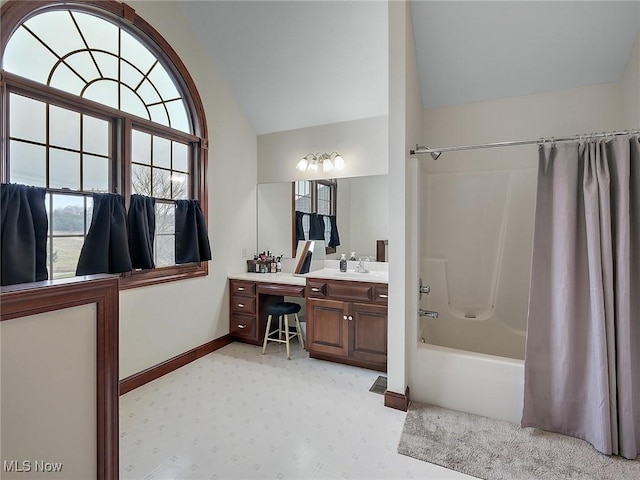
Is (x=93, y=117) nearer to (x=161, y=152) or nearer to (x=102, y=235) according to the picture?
(x=161, y=152)

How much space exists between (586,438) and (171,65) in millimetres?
4261

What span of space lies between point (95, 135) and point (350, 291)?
245cm

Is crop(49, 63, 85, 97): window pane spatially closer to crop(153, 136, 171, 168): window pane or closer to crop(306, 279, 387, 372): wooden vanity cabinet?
Answer: crop(153, 136, 171, 168): window pane

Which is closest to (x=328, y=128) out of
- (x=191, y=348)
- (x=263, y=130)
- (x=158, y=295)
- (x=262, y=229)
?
(x=263, y=130)

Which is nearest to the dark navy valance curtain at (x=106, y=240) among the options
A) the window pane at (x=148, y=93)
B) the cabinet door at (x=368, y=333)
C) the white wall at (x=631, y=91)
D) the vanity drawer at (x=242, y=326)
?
the window pane at (x=148, y=93)

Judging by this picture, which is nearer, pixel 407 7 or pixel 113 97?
pixel 407 7

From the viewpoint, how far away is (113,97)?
2566mm

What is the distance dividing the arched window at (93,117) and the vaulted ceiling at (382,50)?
689mm

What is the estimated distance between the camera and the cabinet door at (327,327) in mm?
2979

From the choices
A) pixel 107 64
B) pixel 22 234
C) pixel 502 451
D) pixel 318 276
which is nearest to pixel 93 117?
pixel 107 64

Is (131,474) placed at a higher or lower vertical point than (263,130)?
lower

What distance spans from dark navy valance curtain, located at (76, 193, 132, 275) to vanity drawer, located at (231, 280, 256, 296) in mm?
1270

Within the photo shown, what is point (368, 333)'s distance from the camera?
286 cm

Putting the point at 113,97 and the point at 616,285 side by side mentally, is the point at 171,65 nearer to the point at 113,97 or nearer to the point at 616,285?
the point at 113,97
